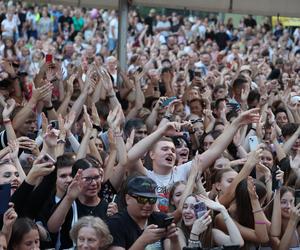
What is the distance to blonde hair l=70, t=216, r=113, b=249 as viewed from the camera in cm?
600

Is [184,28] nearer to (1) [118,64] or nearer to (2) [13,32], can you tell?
(2) [13,32]

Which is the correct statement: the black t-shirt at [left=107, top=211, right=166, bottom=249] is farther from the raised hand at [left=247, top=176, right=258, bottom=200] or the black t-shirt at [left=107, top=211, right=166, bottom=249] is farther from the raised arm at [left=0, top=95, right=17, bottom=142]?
the raised arm at [left=0, top=95, right=17, bottom=142]

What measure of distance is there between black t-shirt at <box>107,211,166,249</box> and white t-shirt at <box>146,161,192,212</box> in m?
1.14

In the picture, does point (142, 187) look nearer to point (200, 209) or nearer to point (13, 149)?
point (200, 209)

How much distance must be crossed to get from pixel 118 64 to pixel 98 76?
158cm

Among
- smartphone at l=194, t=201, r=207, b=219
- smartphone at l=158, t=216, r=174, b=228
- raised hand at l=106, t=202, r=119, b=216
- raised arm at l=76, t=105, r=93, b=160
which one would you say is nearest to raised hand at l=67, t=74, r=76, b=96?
raised arm at l=76, t=105, r=93, b=160

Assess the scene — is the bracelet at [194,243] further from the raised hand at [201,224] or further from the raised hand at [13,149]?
the raised hand at [13,149]

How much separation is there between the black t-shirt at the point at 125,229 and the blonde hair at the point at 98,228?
0.63 feet

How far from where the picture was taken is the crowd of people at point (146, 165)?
6.35 meters

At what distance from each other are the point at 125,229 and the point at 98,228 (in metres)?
0.36

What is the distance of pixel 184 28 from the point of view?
85.7 feet

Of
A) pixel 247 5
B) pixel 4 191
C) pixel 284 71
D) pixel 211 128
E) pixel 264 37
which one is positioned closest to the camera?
pixel 4 191

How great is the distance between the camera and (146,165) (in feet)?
28.6

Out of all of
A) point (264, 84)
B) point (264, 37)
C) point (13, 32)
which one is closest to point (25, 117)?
point (264, 84)
